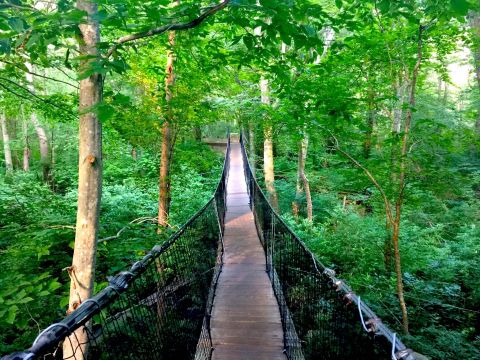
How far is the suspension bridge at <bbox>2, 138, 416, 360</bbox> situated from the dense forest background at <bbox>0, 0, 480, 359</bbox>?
52 cm

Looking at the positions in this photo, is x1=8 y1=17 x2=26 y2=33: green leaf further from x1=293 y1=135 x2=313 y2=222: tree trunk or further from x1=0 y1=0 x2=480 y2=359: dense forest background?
x1=293 y1=135 x2=313 y2=222: tree trunk

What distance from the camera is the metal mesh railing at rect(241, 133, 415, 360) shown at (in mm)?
1552

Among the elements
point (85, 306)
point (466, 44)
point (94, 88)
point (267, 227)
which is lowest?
point (267, 227)

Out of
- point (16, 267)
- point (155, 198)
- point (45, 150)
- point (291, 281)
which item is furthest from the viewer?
point (45, 150)

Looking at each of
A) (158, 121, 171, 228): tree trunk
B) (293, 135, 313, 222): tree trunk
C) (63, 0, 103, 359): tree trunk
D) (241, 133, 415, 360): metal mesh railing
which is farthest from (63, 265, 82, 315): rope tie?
(293, 135, 313, 222): tree trunk

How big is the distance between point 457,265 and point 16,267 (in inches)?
Answer: 321

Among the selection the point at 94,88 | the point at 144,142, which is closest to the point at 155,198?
the point at 144,142

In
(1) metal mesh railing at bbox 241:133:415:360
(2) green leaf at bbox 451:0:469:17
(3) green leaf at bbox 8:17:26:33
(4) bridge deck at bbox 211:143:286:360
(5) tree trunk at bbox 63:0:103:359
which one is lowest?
(4) bridge deck at bbox 211:143:286:360

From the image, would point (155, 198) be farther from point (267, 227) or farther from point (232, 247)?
point (267, 227)

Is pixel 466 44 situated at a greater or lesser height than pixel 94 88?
greater

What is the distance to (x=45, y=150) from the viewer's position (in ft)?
41.0

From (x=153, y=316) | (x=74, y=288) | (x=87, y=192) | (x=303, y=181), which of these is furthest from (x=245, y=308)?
(x=303, y=181)

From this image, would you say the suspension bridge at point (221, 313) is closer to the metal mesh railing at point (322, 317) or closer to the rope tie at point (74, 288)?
the metal mesh railing at point (322, 317)

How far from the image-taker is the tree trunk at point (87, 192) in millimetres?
2082
